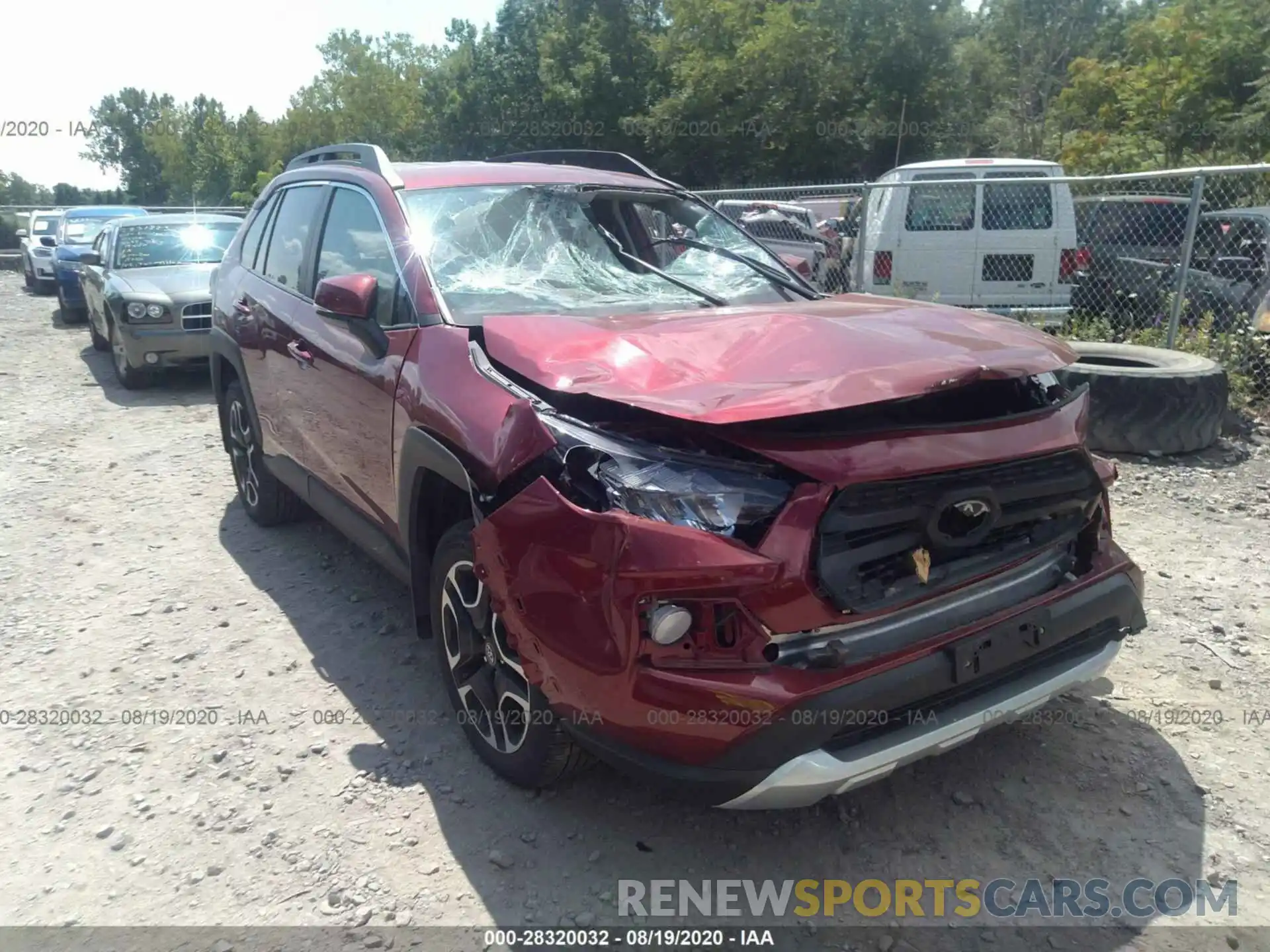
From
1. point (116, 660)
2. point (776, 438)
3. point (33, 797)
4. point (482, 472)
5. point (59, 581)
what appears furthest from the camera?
point (59, 581)

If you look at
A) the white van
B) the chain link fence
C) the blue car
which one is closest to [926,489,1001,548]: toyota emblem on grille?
the chain link fence

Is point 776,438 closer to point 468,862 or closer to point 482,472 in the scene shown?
point 482,472

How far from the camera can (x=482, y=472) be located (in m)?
2.67

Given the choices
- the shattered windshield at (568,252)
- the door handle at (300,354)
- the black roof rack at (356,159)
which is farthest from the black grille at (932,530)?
the door handle at (300,354)

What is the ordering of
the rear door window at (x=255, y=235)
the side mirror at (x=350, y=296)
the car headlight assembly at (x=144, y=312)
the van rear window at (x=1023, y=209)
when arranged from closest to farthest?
the side mirror at (x=350, y=296) → the rear door window at (x=255, y=235) → the van rear window at (x=1023, y=209) → the car headlight assembly at (x=144, y=312)

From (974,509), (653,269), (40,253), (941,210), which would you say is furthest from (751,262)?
(40,253)

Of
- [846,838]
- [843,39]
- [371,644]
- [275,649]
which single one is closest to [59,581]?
[275,649]

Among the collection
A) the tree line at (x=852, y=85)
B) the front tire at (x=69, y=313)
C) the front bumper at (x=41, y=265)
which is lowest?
the front tire at (x=69, y=313)

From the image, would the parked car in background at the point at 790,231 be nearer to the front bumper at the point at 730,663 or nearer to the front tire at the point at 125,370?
the front tire at the point at 125,370

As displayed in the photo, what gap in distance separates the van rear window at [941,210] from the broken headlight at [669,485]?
774 centimetres

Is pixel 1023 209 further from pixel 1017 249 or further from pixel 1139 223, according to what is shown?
pixel 1139 223

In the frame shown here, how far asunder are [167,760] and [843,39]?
29.1 meters

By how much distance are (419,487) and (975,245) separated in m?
7.70

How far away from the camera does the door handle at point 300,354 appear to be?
4.00 meters
